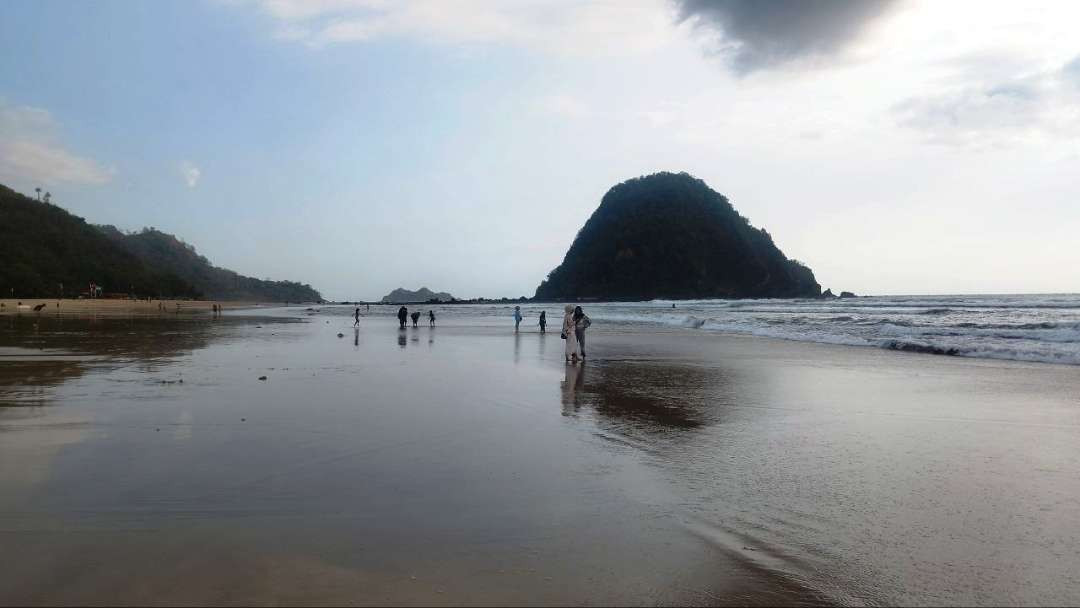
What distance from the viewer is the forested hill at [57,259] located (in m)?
87.4

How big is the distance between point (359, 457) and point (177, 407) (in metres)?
4.22

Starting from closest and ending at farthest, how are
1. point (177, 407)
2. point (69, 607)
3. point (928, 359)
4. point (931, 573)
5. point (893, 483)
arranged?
1. point (69, 607)
2. point (931, 573)
3. point (893, 483)
4. point (177, 407)
5. point (928, 359)

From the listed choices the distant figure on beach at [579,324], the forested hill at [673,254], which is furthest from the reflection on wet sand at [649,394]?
the forested hill at [673,254]

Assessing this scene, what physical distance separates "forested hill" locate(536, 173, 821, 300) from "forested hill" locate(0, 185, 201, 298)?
98.3 m

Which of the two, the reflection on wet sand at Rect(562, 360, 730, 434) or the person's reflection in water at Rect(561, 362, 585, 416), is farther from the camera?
the person's reflection in water at Rect(561, 362, 585, 416)

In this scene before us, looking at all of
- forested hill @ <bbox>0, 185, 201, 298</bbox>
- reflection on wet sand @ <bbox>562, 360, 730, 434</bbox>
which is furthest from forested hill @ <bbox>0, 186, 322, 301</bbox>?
reflection on wet sand @ <bbox>562, 360, 730, 434</bbox>

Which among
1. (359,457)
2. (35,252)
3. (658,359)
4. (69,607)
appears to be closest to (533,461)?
(359,457)

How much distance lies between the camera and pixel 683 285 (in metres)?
143

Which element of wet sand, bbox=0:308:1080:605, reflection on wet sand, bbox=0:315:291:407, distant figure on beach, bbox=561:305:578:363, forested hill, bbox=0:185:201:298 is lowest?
wet sand, bbox=0:308:1080:605

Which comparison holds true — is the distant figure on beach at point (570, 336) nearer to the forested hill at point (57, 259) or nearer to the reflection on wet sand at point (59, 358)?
the reflection on wet sand at point (59, 358)

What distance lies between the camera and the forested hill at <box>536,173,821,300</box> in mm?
144750

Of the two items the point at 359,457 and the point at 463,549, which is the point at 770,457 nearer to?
the point at 463,549

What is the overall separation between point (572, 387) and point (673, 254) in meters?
139

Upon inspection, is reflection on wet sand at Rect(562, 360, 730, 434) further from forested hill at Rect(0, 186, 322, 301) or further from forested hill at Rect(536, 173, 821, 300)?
forested hill at Rect(536, 173, 821, 300)
